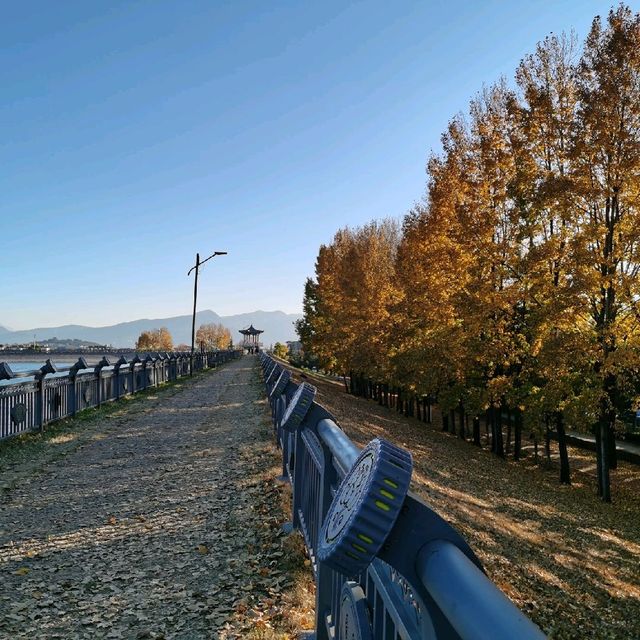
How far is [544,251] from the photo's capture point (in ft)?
48.1

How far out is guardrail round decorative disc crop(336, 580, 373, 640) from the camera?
1.96 meters

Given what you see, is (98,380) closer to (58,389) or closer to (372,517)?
(58,389)

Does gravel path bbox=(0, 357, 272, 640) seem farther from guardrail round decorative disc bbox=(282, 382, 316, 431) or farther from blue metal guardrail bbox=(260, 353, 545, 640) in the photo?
blue metal guardrail bbox=(260, 353, 545, 640)

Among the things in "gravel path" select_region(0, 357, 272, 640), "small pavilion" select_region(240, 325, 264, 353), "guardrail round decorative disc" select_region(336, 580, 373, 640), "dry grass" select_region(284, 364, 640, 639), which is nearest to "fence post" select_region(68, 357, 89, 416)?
"gravel path" select_region(0, 357, 272, 640)

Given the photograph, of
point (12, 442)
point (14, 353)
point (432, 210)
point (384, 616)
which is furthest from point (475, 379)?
point (14, 353)

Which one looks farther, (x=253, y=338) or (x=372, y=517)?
(x=253, y=338)

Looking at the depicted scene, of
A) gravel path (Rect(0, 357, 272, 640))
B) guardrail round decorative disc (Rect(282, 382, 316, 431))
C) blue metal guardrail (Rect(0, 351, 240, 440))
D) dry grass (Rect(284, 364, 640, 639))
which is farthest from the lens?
blue metal guardrail (Rect(0, 351, 240, 440))

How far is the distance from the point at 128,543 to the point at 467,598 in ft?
16.9

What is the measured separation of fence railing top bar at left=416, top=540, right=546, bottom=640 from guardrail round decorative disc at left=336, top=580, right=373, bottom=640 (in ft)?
2.75

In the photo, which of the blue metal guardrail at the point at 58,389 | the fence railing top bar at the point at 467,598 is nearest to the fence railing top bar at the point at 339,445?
the fence railing top bar at the point at 467,598

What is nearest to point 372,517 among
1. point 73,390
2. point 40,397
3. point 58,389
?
point 40,397

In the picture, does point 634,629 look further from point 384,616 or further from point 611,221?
point 611,221

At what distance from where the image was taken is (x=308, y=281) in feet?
181

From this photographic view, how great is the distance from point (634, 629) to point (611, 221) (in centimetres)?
1019
